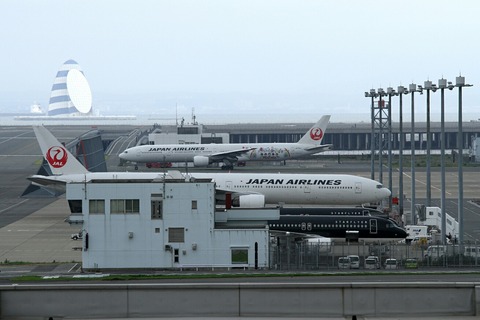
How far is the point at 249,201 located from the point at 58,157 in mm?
15817

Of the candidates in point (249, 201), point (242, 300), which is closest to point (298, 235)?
point (249, 201)

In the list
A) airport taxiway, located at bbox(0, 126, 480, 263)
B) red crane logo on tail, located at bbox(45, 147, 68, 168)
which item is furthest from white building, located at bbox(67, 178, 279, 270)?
red crane logo on tail, located at bbox(45, 147, 68, 168)

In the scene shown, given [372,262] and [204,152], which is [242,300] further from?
[204,152]

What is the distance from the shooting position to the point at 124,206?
144 feet

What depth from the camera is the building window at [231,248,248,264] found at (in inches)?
1713

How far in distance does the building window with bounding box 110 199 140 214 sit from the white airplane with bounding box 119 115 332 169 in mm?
68801

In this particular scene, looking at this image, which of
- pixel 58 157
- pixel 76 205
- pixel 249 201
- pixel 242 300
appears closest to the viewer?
pixel 242 300

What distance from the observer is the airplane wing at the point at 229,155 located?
11488cm

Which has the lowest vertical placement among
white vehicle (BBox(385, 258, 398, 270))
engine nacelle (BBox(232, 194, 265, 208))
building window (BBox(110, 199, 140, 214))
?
white vehicle (BBox(385, 258, 398, 270))


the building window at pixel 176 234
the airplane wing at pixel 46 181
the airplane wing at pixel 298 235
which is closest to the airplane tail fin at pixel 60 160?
the airplane wing at pixel 46 181

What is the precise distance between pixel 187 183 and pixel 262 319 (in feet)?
95.9

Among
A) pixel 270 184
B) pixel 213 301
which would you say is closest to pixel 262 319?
pixel 213 301

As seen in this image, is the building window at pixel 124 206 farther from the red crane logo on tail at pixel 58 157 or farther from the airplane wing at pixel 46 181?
the red crane logo on tail at pixel 58 157

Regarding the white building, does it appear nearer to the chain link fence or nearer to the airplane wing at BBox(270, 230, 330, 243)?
the chain link fence
